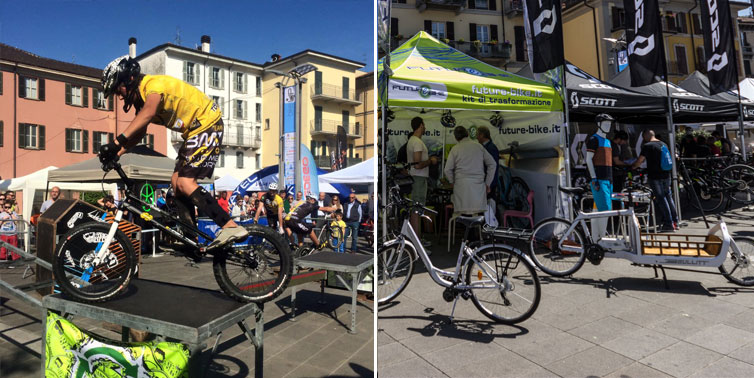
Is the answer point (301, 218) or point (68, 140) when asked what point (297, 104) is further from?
point (68, 140)

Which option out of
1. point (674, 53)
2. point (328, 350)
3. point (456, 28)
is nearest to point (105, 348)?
point (328, 350)

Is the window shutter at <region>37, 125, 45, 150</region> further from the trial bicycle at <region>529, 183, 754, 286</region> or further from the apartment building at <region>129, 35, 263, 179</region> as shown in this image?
the trial bicycle at <region>529, 183, 754, 286</region>

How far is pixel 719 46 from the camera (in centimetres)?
927

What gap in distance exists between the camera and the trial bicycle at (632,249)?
4340mm

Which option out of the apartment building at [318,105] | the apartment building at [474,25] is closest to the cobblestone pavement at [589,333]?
the apartment building at [318,105]

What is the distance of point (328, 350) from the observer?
1.67 m

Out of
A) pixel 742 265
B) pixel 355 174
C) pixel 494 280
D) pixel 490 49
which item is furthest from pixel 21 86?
pixel 490 49

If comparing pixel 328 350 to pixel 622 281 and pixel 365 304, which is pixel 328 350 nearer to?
pixel 365 304

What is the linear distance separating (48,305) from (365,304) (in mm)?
1164

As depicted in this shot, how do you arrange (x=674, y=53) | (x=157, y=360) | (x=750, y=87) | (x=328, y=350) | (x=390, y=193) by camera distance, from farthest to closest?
1. (x=674, y=53)
2. (x=750, y=87)
3. (x=390, y=193)
4. (x=328, y=350)
5. (x=157, y=360)

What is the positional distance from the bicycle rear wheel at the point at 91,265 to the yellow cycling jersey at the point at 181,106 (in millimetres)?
446

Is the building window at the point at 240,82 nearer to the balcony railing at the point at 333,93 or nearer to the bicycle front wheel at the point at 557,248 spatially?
the balcony railing at the point at 333,93

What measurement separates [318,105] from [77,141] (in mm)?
903

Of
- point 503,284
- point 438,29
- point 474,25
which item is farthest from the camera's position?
point 474,25
